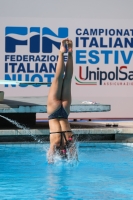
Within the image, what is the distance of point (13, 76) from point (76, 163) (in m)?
4.72

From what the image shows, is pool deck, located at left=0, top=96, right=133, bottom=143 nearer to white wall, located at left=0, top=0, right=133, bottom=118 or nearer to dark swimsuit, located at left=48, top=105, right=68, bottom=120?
dark swimsuit, located at left=48, top=105, right=68, bottom=120

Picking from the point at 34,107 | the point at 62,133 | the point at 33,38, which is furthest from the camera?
the point at 33,38

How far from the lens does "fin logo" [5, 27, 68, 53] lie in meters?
12.1

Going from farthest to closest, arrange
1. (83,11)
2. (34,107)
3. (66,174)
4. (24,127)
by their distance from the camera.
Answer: (83,11) → (24,127) → (34,107) → (66,174)

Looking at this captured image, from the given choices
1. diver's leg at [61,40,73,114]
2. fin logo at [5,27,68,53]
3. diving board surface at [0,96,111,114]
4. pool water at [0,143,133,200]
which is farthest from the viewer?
fin logo at [5,27,68,53]

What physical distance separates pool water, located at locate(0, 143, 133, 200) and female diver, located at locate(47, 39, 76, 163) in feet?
0.77

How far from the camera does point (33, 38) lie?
12.1m

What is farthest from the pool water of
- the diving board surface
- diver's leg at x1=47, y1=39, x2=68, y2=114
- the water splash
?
diver's leg at x1=47, y1=39, x2=68, y2=114

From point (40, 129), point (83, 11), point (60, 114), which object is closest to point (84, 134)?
point (40, 129)

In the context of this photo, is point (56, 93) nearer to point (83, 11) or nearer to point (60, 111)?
point (60, 111)

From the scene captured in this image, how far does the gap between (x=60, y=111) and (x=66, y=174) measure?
77 centimetres

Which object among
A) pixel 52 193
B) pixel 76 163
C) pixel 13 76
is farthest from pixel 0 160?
pixel 13 76

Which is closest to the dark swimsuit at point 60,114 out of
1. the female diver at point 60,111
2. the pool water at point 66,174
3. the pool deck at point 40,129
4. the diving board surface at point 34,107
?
the female diver at point 60,111

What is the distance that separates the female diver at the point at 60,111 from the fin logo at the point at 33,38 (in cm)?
477
